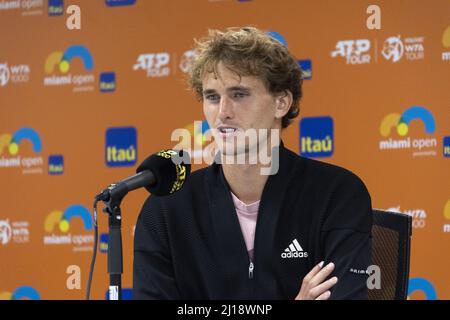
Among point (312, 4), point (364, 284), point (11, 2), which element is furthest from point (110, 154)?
point (364, 284)

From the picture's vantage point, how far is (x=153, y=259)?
221 cm

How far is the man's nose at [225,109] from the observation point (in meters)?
2.23

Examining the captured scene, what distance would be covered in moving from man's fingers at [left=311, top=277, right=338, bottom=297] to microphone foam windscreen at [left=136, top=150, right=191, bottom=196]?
557mm

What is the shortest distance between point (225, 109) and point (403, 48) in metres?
2.32

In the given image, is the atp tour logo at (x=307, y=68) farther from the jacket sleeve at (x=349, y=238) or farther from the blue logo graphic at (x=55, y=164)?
the jacket sleeve at (x=349, y=238)

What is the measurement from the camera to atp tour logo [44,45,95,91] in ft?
15.8

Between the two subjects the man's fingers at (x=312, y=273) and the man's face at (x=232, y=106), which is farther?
the man's face at (x=232, y=106)

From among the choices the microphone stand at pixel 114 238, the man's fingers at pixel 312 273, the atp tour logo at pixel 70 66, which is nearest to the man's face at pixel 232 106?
the man's fingers at pixel 312 273

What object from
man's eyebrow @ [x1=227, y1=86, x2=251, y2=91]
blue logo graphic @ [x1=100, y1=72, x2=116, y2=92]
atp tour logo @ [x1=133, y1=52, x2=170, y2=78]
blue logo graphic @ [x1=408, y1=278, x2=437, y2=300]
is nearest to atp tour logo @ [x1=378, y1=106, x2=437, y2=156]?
blue logo graphic @ [x1=408, y1=278, x2=437, y2=300]

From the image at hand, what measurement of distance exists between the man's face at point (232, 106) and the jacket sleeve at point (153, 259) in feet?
1.01

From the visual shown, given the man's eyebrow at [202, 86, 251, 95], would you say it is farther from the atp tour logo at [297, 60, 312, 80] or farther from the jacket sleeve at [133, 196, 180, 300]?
the atp tour logo at [297, 60, 312, 80]

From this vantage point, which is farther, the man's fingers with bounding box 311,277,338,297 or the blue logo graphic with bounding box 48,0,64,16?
the blue logo graphic with bounding box 48,0,64,16

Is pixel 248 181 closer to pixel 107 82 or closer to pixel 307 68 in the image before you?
pixel 307 68

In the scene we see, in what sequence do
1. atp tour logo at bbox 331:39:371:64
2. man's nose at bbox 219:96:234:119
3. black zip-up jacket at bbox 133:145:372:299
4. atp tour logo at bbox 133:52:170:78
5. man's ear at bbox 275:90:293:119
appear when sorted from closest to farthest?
black zip-up jacket at bbox 133:145:372:299 → man's nose at bbox 219:96:234:119 → man's ear at bbox 275:90:293:119 → atp tour logo at bbox 331:39:371:64 → atp tour logo at bbox 133:52:170:78
